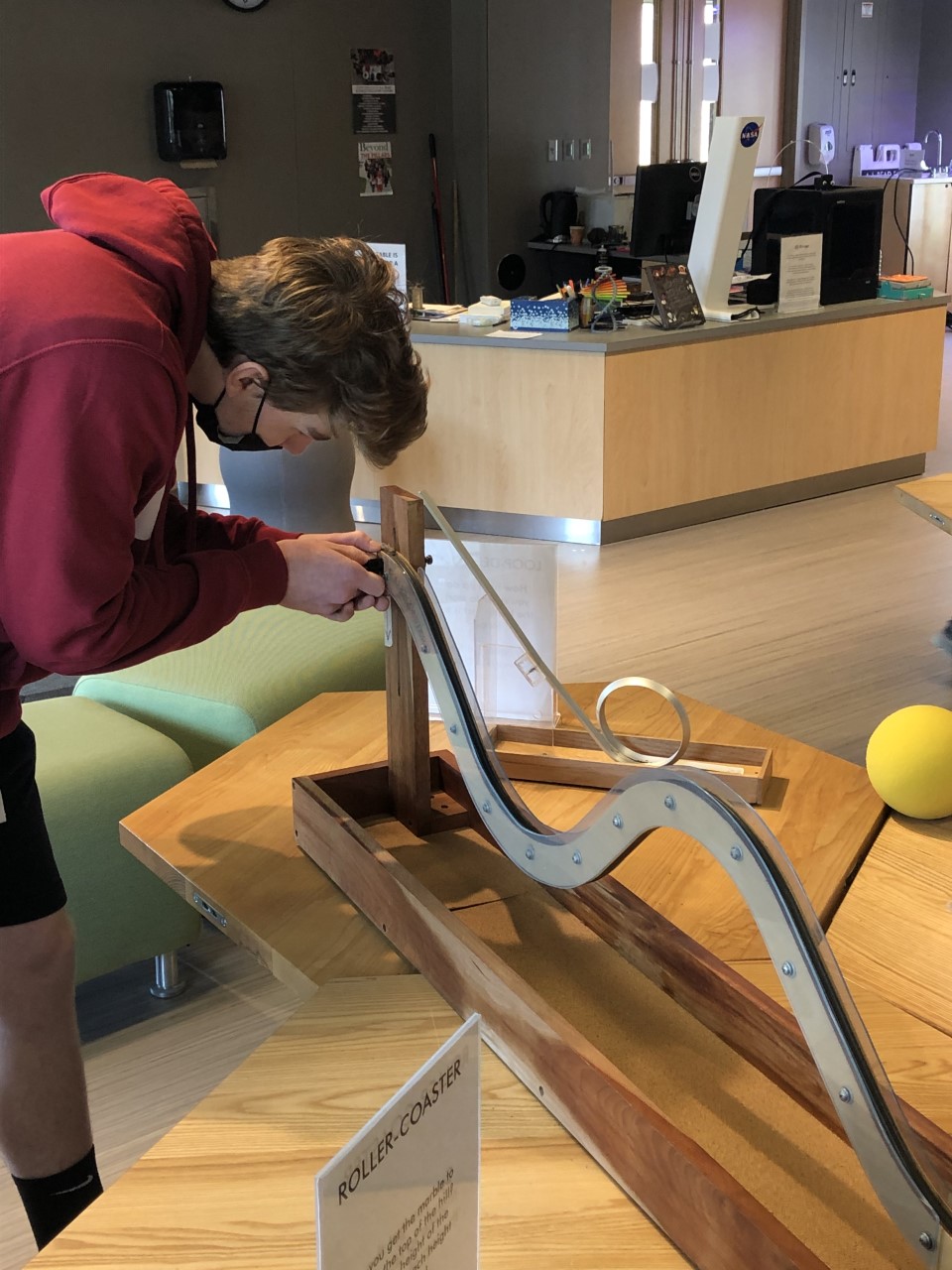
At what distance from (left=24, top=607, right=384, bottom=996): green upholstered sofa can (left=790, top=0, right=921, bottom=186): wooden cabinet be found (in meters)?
9.03

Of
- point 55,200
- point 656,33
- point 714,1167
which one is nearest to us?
point 714,1167

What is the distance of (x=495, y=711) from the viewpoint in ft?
6.15

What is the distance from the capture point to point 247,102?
291 inches

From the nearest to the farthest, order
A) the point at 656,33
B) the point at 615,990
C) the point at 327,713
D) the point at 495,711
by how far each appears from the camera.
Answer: the point at 615,990 < the point at 495,711 < the point at 327,713 < the point at 656,33

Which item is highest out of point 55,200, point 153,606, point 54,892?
point 55,200

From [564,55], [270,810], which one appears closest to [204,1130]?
[270,810]

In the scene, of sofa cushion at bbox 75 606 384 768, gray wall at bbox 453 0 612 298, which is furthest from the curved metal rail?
gray wall at bbox 453 0 612 298

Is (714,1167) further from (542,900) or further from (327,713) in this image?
(327,713)

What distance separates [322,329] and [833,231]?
504cm

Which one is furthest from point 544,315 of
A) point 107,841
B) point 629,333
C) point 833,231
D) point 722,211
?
point 107,841

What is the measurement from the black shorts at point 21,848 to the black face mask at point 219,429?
416 millimetres

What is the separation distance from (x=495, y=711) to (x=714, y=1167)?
98 cm

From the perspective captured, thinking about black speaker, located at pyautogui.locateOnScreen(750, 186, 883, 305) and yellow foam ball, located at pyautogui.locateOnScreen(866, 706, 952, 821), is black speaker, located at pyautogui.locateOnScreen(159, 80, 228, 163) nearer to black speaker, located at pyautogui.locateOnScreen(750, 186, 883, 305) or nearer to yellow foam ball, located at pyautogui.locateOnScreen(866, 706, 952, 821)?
black speaker, located at pyautogui.locateOnScreen(750, 186, 883, 305)

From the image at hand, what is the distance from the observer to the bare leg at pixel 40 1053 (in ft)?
5.09
